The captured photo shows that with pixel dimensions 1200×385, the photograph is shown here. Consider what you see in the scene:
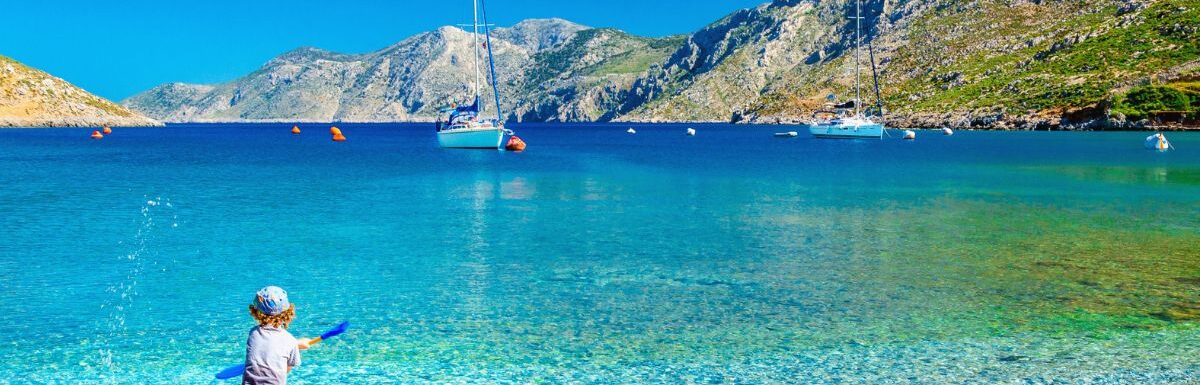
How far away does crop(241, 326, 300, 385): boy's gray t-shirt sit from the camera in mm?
8391

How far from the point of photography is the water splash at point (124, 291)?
14.7m

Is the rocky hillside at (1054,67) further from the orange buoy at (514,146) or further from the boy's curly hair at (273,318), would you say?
the boy's curly hair at (273,318)

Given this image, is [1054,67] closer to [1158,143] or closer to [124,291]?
[1158,143]

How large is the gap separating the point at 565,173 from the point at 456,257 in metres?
39.1

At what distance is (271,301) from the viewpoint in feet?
26.6

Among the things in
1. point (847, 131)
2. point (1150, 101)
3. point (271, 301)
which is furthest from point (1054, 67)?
point (271, 301)

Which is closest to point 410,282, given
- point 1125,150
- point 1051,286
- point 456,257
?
point 456,257

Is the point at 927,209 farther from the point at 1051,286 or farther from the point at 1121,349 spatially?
the point at 1121,349

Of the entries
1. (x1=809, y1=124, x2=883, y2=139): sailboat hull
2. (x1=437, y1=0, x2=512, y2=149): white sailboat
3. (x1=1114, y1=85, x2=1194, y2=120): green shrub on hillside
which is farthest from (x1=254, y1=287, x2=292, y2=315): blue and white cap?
(x1=1114, y1=85, x2=1194, y2=120): green shrub on hillside

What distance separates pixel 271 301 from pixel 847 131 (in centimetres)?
12033

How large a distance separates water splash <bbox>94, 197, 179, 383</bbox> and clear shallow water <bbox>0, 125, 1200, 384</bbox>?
10 cm

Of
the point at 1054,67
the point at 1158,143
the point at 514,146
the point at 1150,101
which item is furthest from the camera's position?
the point at 1054,67

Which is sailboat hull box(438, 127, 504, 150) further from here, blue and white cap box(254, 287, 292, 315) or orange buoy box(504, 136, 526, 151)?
blue and white cap box(254, 287, 292, 315)

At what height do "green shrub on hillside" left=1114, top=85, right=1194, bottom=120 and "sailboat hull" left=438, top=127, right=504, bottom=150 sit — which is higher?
"green shrub on hillside" left=1114, top=85, right=1194, bottom=120
